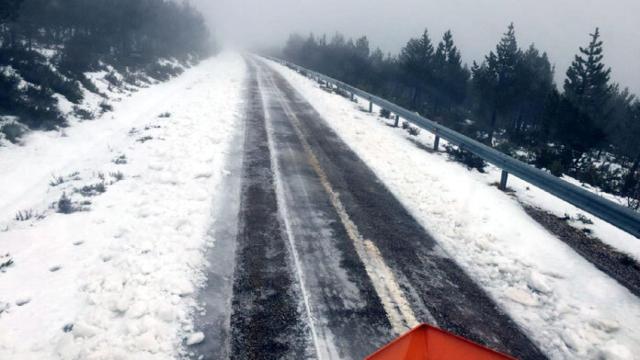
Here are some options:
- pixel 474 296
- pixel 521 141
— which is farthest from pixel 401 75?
pixel 474 296

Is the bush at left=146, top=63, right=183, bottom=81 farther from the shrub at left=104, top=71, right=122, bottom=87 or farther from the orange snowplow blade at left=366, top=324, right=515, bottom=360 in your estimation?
the orange snowplow blade at left=366, top=324, right=515, bottom=360

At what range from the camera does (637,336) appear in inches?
168

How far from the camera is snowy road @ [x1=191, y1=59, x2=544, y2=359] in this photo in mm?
3898

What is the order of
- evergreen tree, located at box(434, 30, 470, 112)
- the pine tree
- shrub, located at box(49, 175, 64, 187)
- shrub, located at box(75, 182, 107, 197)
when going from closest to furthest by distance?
shrub, located at box(75, 182, 107, 197) < shrub, located at box(49, 175, 64, 187) < the pine tree < evergreen tree, located at box(434, 30, 470, 112)

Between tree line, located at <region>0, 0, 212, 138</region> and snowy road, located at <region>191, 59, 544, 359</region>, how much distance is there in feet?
26.2

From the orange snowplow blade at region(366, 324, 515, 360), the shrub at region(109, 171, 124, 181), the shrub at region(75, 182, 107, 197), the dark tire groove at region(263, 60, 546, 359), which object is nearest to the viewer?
the orange snowplow blade at region(366, 324, 515, 360)

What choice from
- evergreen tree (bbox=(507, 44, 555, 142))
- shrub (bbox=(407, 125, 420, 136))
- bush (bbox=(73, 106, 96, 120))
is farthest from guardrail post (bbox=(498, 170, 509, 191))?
evergreen tree (bbox=(507, 44, 555, 142))

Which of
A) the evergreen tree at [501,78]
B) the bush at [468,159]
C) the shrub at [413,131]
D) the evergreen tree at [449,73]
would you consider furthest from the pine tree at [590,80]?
the bush at [468,159]

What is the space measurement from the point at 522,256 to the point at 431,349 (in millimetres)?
4574

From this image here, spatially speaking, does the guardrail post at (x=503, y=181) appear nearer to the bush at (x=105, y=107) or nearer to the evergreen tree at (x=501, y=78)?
the bush at (x=105, y=107)

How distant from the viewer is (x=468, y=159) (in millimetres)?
11414

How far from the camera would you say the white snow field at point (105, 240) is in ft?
12.4

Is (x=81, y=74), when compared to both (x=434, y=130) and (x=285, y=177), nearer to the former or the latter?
(x=285, y=177)

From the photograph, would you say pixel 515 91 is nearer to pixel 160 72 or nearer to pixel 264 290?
pixel 160 72
